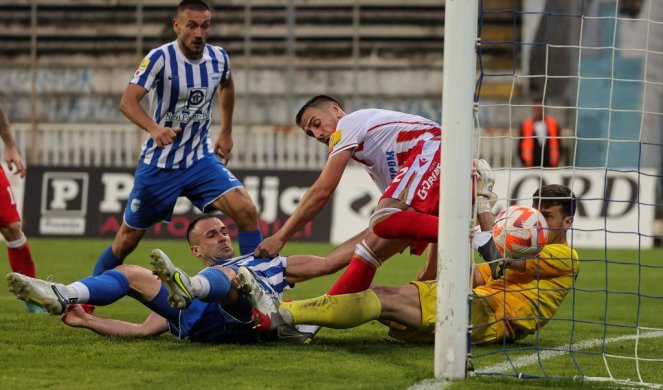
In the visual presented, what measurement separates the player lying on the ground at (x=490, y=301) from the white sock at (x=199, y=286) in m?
0.28

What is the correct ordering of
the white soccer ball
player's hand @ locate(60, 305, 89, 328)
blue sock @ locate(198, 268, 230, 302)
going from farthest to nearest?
player's hand @ locate(60, 305, 89, 328)
the white soccer ball
blue sock @ locate(198, 268, 230, 302)

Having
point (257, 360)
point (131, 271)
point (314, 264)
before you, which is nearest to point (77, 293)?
point (131, 271)

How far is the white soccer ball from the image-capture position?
20.3 ft

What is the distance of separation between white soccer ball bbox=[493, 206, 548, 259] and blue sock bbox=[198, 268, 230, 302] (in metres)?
1.57

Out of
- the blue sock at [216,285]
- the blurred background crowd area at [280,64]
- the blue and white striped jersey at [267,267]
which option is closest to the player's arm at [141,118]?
the blue and white striped jersey at [267,267]

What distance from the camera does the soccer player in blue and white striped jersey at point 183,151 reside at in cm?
750

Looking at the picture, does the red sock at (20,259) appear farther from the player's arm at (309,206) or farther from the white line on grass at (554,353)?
the white line on grass at (554,353)

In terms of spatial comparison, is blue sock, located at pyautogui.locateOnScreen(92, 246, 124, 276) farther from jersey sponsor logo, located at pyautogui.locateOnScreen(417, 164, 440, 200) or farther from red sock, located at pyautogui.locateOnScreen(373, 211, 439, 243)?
jersey sponsor logo, located at pyautogui.locateOnScreen(417, 164, 440, 200)

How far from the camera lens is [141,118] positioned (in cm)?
716

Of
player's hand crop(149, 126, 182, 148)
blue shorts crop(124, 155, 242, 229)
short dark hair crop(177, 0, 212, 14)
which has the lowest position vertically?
blue shorts crop(124, 155, 242, 229)

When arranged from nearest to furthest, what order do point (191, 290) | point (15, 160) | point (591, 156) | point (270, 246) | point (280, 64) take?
point (191, 290)
point (270, 246)
point (15, 160)
point (591, 156)
point (280, 64)

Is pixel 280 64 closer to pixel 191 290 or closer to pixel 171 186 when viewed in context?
pixel 171 186

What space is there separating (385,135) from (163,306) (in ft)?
5.48

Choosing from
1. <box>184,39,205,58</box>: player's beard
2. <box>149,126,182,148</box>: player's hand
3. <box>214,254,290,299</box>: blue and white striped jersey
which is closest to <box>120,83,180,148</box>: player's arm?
<box>149,126,182,148</box>: player's hand
